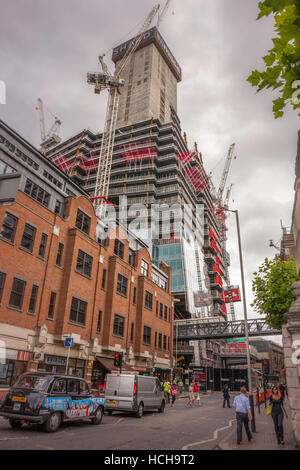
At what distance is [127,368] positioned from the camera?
1177 inches

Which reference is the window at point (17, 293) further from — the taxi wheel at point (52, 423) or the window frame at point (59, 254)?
the taxi wheel at point (52, 423)

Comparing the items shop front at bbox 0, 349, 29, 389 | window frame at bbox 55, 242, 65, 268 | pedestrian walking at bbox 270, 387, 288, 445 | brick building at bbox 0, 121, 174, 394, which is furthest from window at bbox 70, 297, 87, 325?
pedestrian walking at bbox 270, 387, 288, 445

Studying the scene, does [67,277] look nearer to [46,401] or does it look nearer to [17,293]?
[17,293]

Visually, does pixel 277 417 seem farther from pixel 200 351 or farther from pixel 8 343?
pixel 200 351

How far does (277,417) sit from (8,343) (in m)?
15.8

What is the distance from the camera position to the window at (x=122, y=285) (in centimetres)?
3294

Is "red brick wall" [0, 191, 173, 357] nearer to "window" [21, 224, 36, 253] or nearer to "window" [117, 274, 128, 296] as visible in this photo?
"window" [21, 224, 36, 253]

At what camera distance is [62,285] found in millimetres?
25281

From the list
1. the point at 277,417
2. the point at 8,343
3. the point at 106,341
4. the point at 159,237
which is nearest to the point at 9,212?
the point at 8,343

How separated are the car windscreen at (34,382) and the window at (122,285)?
20488mm

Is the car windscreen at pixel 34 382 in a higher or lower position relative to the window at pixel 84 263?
lower

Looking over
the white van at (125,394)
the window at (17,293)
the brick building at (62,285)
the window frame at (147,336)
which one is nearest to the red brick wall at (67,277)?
the brick building at (62,285)

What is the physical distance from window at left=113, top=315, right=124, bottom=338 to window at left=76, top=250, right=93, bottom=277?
246 inches
